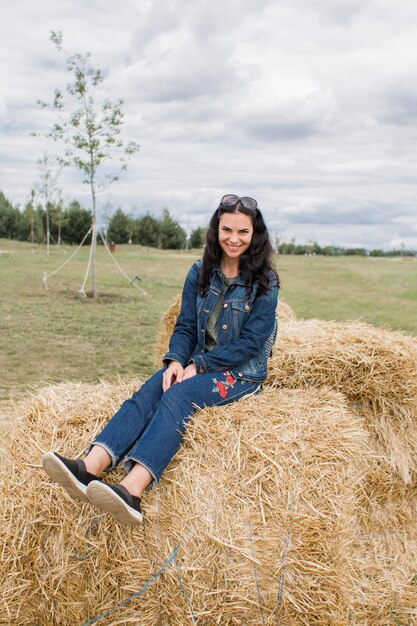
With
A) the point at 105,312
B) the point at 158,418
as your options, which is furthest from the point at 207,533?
the point at 105,312

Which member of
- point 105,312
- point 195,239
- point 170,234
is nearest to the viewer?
point 105,312

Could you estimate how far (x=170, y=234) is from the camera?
61438 millimetres

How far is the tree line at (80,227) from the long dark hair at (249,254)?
45.9 metres

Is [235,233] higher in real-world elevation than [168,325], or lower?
higher

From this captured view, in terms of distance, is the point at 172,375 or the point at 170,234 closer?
the point at 172,375

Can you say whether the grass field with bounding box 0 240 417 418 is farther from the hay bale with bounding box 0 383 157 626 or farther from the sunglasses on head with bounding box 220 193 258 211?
the hay bale with bounding box 0 383 157 626

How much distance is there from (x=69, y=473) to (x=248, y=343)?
1.35 m

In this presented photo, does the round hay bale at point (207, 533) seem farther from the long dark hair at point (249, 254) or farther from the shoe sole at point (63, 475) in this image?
the long dark hair at point (249, 254)

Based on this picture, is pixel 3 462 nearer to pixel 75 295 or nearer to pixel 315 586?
pixel 315 586

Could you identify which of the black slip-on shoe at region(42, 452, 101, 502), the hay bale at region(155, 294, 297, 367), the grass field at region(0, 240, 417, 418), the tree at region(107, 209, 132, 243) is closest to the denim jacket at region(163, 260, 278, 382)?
the black slip-on shoe at region(42, 452, 101, 502)

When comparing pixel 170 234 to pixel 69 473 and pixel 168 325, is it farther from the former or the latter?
pixel 69 473

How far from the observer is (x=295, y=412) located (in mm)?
3635

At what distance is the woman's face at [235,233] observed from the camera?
387 centimetres

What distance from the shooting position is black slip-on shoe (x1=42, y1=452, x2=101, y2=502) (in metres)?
2.91
